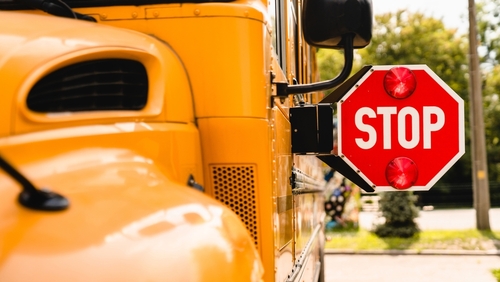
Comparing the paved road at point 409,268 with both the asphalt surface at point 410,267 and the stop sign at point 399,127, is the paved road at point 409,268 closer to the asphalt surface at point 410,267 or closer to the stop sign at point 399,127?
the asphalt surface at point 410,267

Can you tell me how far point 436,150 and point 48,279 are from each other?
2284mm

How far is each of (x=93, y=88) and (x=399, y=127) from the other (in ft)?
5.48

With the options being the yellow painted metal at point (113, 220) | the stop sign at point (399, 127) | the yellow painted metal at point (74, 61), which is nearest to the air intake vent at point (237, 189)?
the yellow painted metal at point (74, 61)

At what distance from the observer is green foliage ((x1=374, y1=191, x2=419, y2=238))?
14.3 meters

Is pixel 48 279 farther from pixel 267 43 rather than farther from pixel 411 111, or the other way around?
pixel 411 111

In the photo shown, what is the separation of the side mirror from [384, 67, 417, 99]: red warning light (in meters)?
0.66

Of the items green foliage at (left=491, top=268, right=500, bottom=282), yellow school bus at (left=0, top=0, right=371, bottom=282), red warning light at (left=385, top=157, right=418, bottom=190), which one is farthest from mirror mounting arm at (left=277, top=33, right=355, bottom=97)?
green foliage at (left=491, top=268, right=500, bottom=282)

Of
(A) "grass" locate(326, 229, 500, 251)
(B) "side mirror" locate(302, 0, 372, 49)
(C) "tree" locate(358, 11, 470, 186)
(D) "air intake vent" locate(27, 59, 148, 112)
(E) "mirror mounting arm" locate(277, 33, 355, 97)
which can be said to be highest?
(C) "tree" locate(358, 11, 470, 186)

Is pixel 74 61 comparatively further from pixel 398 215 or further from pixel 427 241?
pixel 398 215

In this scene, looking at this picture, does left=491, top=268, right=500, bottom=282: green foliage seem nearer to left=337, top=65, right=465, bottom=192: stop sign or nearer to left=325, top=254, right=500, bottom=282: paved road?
left=325, top=254, right=500, bottom=282: paved road

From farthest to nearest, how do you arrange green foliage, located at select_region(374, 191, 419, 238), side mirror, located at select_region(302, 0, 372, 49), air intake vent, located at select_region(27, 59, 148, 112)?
1. green foliage, located at select_region(374, 191, 419, 238)
2. side mirror, located at select_region(302, 0, 372, 49)
3. air intake vent, located at select_region(27, 59, 148, 112)

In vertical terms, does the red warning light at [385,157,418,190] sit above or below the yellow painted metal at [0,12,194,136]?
below

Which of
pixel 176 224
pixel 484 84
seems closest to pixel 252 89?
pixel 176 224

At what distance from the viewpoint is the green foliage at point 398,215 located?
46.9ft
